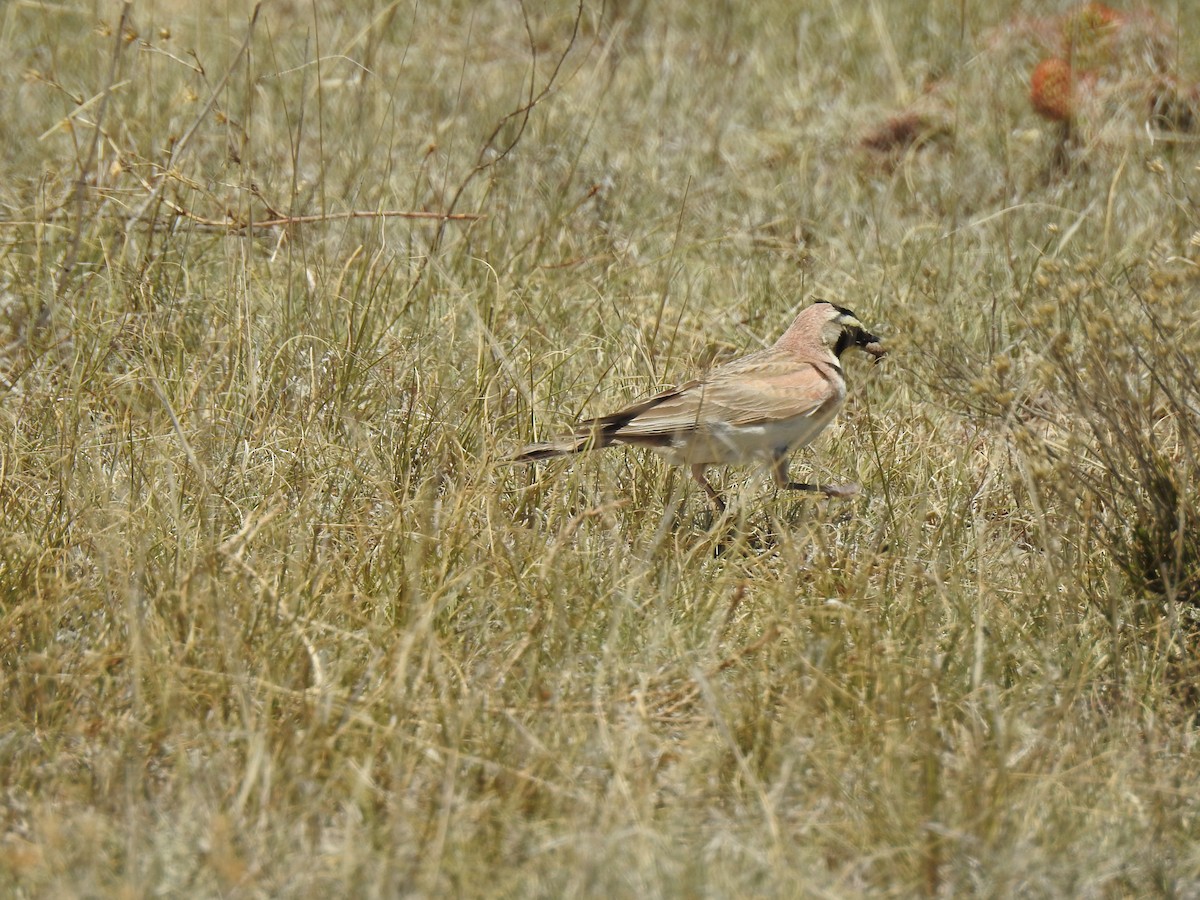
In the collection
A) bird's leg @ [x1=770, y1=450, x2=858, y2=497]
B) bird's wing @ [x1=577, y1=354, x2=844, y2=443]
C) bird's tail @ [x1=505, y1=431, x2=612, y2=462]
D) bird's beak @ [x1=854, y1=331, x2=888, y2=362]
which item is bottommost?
bird's leg @ [x1=770, y1=450, x2=858, y2=497]

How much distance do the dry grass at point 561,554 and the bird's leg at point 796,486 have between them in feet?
0.35

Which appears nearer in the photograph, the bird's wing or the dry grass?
A: the dry grass

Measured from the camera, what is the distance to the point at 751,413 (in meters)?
4.85

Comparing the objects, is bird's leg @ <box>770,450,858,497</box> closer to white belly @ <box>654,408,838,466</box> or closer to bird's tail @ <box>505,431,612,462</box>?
white belly @ <box>654,408,838,466</box>

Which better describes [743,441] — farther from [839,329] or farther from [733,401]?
[839,329]

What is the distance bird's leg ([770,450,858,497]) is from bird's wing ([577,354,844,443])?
16cm

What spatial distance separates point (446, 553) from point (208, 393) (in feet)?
4.22

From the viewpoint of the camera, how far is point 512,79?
804 cm

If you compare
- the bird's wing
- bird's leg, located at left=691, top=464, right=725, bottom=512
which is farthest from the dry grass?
the bird's wing

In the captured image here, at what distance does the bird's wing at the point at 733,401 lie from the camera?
4645mm

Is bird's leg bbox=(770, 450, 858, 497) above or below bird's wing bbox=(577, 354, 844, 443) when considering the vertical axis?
below

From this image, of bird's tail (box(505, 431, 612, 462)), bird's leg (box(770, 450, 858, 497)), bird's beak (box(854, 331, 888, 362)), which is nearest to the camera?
bird's tail (box(505, 431, 612, 462))

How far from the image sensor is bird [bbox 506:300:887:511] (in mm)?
4641

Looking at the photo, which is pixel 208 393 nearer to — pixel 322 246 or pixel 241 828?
pixel 322 246
